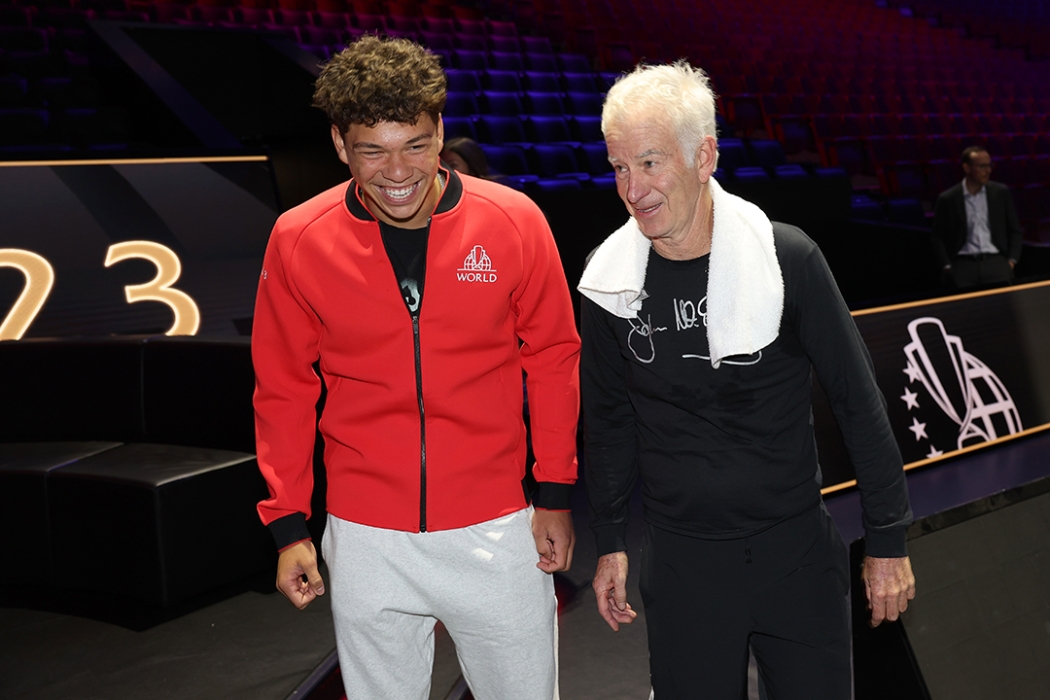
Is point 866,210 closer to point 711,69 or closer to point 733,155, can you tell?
point 733,155

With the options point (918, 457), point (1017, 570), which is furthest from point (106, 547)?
point (918, 457)

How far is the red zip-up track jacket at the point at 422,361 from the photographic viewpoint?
5.06 feet

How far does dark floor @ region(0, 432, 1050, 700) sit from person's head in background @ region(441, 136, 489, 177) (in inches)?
57.0

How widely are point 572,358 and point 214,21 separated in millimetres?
7683

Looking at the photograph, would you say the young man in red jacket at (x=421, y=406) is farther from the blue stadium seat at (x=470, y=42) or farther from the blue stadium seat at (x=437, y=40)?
the blue stadium seat at (x=470, y=42)

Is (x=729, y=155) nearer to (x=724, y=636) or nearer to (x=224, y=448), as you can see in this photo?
(x=224, y=448)

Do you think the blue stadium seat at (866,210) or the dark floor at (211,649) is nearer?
the dark floor at (211,649)

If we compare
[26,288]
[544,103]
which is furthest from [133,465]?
[544,103]

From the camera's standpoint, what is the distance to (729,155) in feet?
27.6

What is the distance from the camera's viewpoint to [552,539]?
1615 millimetres

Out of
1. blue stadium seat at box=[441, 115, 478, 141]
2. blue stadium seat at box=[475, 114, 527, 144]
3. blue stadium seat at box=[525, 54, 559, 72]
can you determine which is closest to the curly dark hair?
blue stadium seat at box=[441, 115, 478, 141]

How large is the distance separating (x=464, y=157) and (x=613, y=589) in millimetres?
2150

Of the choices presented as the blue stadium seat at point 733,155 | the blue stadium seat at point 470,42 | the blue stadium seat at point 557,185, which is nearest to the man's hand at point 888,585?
the blue stadium seat at point 557,185

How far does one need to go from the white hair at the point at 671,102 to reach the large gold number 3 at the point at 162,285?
350 cm
